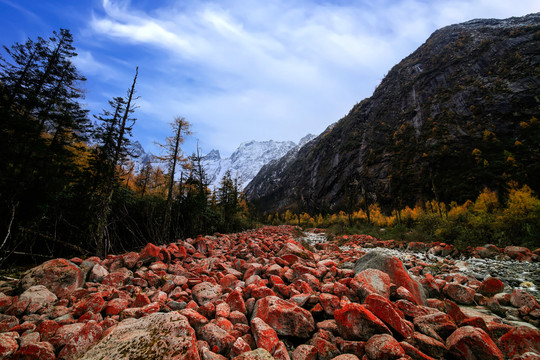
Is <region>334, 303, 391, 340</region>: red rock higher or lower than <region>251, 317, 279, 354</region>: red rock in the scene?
higher

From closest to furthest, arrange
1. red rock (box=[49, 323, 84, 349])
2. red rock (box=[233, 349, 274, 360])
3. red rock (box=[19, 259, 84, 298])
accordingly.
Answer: red rock (box=[233, 349, 274, 360])
red rock (box=[49, 323, 84, 349])
red rock (box=[19, 259, 84, 298])

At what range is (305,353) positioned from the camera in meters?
1.64

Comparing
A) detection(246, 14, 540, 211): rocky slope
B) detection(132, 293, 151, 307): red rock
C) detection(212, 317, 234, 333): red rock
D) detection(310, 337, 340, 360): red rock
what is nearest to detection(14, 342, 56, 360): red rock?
detection(132, 293, 151, 307): red rock

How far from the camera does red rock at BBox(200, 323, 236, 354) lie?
1745mm

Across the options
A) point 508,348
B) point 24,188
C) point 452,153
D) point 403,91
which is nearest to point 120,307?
point 508,348

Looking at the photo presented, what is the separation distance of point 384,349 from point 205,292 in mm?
2192

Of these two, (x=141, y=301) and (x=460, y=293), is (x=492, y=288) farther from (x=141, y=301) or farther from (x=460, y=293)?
(x=141, y=301)

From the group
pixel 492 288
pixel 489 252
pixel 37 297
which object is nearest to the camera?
pixel 37 297

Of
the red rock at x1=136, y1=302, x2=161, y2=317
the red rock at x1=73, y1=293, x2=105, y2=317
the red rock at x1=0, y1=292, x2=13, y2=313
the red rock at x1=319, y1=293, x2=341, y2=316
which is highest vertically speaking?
the red rock at x1=319, y1=293, x2=341, y2=316

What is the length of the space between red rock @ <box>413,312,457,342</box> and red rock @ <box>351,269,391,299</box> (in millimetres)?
561

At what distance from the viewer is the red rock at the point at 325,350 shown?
1.65 metres

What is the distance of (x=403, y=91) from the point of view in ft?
172

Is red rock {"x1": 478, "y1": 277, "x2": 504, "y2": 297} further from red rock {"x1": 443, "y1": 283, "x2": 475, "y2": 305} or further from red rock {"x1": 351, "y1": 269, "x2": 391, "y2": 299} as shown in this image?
red rock {"x1": 351, "y1": 269, "x2": 391, "y2": 299}

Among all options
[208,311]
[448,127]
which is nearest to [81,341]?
[208,311]
